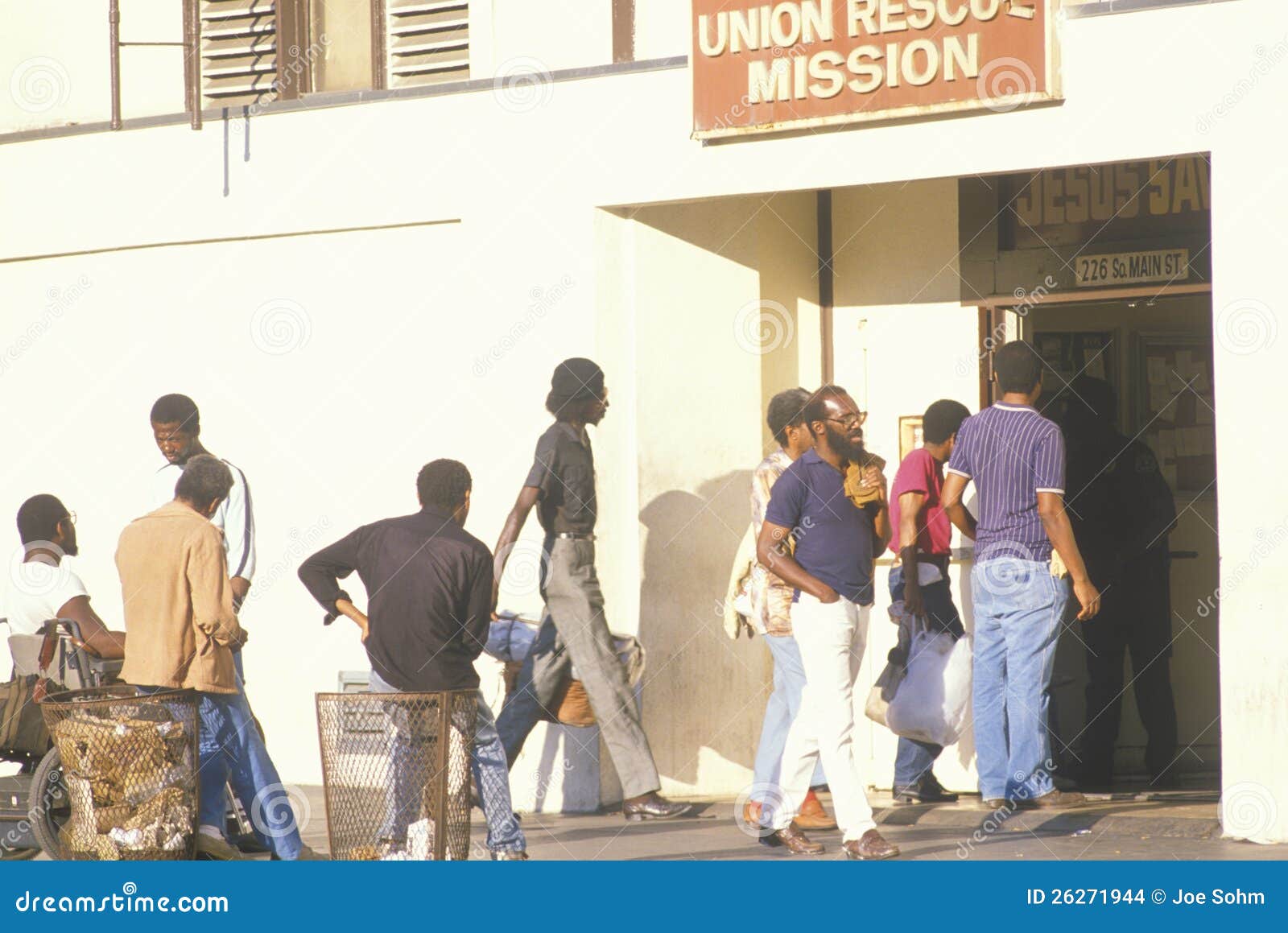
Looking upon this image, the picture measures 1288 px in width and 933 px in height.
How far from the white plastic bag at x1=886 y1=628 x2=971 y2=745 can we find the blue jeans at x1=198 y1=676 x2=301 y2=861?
2916mm

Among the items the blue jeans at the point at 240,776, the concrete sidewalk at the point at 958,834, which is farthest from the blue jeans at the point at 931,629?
the blue jeans at the point at 240,776

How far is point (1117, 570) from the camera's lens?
1083 centimetres

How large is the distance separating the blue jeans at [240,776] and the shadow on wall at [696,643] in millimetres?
2652

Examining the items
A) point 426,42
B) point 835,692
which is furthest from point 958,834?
point 426,42

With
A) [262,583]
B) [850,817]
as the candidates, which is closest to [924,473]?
[850,817]

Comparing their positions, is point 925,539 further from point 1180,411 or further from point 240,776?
point 240,776

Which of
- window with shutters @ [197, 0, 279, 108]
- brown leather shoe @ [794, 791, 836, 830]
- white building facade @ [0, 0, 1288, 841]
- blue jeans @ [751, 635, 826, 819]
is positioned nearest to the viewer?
blue jeans @ [751, 635, 826, 819]

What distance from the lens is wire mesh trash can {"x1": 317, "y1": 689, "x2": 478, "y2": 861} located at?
726cm

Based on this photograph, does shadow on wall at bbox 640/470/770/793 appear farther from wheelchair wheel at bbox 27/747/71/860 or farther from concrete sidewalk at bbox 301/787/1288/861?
wheelchair wheel at bbox 27/747/71/860

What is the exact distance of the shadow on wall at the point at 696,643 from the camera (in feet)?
34.2

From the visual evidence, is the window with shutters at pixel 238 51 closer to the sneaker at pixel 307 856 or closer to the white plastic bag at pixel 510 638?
the white plastic bag at pixel 510 638

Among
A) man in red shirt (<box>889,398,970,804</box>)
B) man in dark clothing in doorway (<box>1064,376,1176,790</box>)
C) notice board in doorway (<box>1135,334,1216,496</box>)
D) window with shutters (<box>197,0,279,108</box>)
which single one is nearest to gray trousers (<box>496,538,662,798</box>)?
man in red shirt (<box>889,398,970,804</box>)

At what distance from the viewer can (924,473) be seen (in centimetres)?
980

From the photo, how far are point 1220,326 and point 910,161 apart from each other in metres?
1.62
